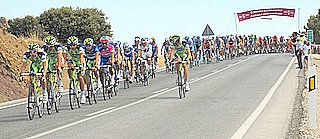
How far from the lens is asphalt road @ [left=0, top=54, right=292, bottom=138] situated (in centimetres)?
1200

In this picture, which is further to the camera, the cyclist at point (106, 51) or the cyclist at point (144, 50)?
the cyclist at point (144, 50)

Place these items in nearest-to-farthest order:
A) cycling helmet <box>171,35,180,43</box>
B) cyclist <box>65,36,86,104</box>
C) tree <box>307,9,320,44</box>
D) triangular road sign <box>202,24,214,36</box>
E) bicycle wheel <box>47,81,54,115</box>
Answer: bicycle wheel <box>47,81,54,115</box>, cyclist <box>65,36,86,104</box>, cycling helmet <box>171,35,180,43</box>, triangular road sign <box>202,24,214,36</box>, tree <box>307,9,320,44</box>

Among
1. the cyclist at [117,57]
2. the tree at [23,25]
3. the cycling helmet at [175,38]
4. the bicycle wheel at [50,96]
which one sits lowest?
the bicycle wheel at [50,96]

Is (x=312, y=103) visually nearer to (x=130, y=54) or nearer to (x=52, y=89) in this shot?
(x=52, y=89)

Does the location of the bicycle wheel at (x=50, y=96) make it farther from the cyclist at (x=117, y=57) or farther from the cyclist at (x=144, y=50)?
the cyclist at (x=144, y=50)

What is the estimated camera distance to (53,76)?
15914 millimetres

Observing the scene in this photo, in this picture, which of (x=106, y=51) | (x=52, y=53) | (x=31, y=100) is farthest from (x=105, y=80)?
(x=31, y=100)

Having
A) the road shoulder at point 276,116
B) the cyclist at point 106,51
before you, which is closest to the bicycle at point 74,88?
the cyclist at point 106,51

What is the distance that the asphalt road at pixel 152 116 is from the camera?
39.4ft

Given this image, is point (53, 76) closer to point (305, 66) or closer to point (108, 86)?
point (108, 86)

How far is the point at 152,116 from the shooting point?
46.9 feet

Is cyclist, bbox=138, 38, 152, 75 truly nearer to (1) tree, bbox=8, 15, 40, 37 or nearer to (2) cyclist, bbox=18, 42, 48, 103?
(2) cyclist, bbox=18, 42, 48, 103

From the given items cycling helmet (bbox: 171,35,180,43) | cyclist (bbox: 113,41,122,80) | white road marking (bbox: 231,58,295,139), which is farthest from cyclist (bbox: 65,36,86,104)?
white road marking (bbox: 231,58,295,139)

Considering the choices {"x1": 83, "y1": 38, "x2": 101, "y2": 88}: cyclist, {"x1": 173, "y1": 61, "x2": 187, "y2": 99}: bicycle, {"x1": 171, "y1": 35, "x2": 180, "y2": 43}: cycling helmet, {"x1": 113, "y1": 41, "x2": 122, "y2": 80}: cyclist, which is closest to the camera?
{"x1": 83, "y1": 38, "x2": 101, "y2": 88}: cyclist
